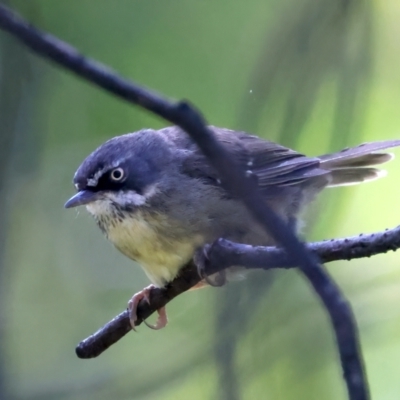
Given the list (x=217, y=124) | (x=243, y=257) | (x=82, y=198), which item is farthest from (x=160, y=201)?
(x=217, y=124)

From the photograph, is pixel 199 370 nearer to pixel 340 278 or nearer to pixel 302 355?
pixel 302 355

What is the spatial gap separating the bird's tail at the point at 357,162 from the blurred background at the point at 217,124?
59cm

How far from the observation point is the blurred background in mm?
3500

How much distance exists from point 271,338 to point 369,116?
1400 millimetres

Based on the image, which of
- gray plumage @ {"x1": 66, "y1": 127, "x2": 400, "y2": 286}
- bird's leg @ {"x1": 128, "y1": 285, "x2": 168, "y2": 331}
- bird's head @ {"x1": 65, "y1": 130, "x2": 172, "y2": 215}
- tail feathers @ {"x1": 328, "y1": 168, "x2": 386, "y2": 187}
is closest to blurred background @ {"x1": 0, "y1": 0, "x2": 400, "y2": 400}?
tail feathers @ {"x1": 328, "y1": 168, "x2": 386, "y2": 187}

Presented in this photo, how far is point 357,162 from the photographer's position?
284 cm

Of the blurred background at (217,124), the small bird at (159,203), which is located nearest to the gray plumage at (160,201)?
the small bird at (159,203)

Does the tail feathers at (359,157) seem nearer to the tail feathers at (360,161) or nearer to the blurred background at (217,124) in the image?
the tail feathers at (360,161)

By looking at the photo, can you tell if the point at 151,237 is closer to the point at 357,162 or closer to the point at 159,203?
the point at 159,203

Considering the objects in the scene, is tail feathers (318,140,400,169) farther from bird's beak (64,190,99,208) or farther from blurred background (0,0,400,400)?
bird's beak (64,190,99,208)

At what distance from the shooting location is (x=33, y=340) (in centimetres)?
392

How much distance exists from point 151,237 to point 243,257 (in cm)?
84

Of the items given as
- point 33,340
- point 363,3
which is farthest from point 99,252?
point 363,3

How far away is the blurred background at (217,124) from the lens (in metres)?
3.50
